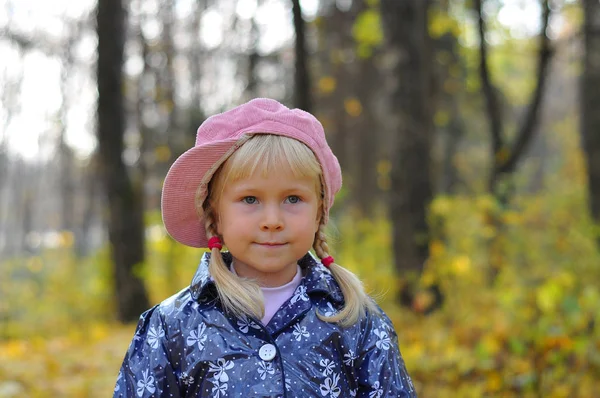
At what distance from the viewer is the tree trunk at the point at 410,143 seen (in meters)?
6.67

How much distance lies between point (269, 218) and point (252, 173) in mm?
148

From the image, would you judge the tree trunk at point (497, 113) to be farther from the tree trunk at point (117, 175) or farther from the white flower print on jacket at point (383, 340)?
the white flower print on jacket at point (383, 340)

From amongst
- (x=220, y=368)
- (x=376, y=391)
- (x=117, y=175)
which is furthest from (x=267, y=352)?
(x=117, y=175)

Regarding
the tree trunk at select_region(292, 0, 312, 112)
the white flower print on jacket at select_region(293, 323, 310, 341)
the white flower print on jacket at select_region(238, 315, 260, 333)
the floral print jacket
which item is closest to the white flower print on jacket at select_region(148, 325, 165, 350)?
the floral print jacket

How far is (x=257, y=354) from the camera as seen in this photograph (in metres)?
1.98

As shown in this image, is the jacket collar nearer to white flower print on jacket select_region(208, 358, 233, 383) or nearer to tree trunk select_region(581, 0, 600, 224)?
white flower print on jacket select_region(208, 358, 233, 383)

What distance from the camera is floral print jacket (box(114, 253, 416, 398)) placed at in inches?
77.1

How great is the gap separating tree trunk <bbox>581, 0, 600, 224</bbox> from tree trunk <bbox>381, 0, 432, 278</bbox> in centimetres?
234

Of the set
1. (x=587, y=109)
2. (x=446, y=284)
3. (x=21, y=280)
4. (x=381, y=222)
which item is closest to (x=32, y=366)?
(x=446, y=284)

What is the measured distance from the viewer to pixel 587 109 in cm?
814

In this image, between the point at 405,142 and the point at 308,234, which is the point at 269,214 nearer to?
the point at 308,234

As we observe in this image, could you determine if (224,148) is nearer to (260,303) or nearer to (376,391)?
(260,303)

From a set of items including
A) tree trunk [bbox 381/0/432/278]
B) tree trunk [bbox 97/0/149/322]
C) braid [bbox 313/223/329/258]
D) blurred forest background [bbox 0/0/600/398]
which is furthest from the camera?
tree trunk [bbox 97/0/149/322]

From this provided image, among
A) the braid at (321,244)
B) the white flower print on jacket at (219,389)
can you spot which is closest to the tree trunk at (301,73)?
the braid at (321,244)
